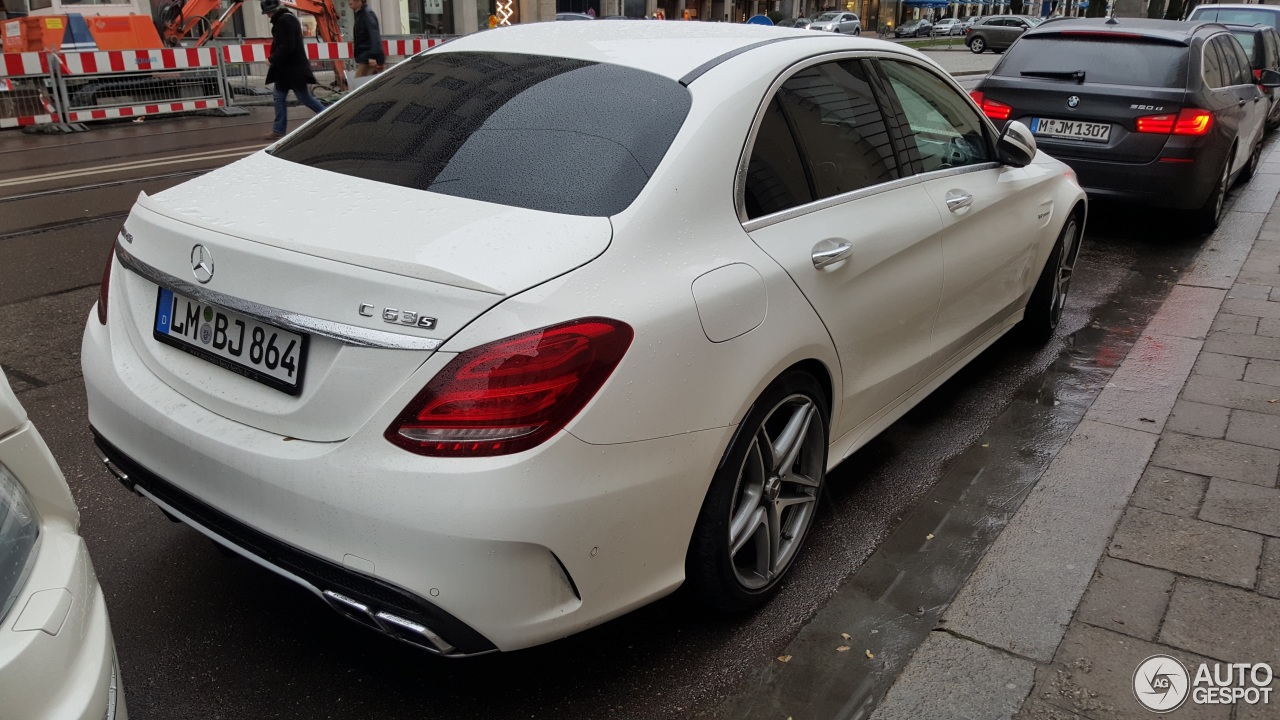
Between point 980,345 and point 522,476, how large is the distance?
2.90 metres

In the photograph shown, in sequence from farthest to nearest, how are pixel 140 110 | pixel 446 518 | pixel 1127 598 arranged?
1. pixel 140 110
2. pixel 1127 598
3. pixel 446 518

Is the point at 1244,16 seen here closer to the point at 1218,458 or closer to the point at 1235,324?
the point at 1235,324

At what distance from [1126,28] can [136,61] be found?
1350 centimetres

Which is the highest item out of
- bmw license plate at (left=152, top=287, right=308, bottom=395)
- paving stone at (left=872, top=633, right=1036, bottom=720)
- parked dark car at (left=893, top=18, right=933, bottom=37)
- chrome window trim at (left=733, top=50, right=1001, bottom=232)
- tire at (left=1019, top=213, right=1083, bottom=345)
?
chrome window trim at (left=733, top=50, right=1001, bottom=232)

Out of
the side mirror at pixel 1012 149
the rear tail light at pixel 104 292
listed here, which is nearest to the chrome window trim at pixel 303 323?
the rear tail light at pixel 104 292

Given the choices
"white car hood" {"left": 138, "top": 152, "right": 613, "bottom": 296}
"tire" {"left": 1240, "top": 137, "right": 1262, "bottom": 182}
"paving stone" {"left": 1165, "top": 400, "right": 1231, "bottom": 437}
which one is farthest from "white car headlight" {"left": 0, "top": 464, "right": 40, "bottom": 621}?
"tire" {"left": 1240, "top": 137, "right": 1262, "bottom": 182}

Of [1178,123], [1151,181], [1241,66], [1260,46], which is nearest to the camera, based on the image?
[1178,123]

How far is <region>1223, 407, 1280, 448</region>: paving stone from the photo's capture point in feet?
13.5

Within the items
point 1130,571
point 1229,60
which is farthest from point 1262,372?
point 1229,60

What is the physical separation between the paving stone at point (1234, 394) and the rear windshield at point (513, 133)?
3.22 meters

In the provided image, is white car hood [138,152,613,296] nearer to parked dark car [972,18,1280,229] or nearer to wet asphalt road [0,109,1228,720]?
wet asphalt road [0,109,1228,720]

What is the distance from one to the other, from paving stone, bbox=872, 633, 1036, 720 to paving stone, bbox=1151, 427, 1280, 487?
1.64 m

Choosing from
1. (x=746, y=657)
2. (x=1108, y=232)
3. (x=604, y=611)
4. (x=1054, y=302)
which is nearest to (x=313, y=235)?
(x=604, y=611)

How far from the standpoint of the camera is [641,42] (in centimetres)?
313
